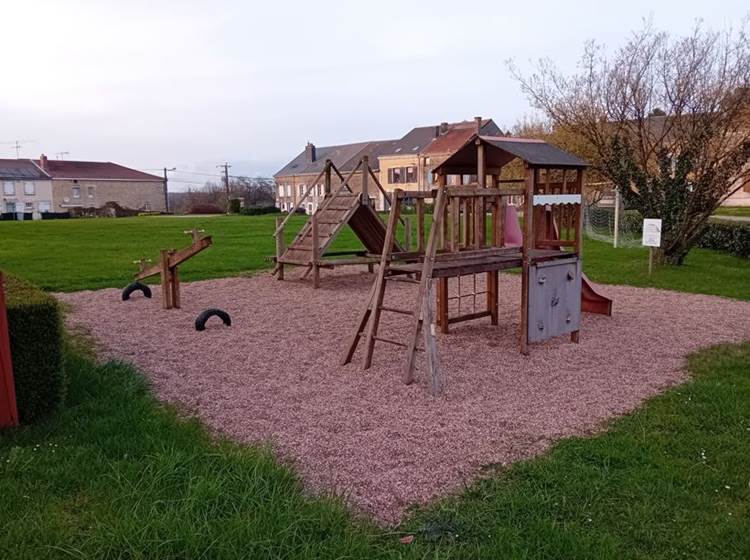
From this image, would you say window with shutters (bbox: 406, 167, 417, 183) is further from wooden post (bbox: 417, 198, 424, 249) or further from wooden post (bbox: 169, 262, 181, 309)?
wooden post (bbox: 417, 198, 424, 249)

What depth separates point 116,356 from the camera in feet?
23.2

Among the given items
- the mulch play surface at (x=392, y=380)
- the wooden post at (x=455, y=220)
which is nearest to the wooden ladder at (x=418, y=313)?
the mulch play surface at (x=392, y=380)

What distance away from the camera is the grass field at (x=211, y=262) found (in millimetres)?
12594

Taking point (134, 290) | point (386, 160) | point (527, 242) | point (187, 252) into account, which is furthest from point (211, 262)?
point (386, 160)

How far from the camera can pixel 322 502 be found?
11.8 feet

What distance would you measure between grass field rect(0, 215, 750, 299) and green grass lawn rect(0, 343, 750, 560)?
8021 mm

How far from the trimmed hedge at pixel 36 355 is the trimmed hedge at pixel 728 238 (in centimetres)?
1478

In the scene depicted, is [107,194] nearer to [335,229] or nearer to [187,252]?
[335,229]

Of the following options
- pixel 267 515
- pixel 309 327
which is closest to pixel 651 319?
pixel 309 327

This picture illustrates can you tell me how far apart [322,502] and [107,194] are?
7252 centimetres

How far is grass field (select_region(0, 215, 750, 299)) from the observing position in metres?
12.6

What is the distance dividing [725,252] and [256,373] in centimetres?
1565

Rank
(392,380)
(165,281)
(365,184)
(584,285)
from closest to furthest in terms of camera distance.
→ (392,380), (584,285), (165,281), (365,184)

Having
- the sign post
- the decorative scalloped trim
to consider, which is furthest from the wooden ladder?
the sign post
